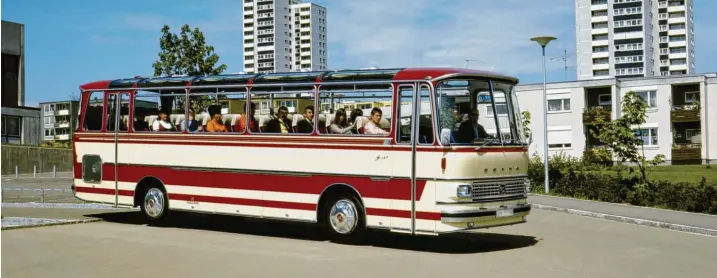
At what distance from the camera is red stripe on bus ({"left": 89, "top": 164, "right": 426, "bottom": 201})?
504 inches

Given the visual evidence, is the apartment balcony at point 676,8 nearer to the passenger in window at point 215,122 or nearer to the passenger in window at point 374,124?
the passenger in window at point 215,122

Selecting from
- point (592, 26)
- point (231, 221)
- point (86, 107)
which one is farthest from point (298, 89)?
point (592, 26)

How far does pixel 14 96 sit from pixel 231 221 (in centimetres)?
7054

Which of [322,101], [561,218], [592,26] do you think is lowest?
[561,218]

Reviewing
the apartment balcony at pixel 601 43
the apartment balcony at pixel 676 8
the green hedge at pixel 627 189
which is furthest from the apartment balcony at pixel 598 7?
the green hedge at pixel 627 189

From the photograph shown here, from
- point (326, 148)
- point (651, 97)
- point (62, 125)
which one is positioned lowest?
point (326, 148)

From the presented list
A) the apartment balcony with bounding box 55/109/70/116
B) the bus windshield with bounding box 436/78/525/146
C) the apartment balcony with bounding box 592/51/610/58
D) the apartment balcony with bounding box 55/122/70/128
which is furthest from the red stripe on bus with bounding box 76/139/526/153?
the apartment balcony with bounding box 55/122/70/128

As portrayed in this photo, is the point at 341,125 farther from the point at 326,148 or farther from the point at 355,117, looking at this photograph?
the point at 326,148

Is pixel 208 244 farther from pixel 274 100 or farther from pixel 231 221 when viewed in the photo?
pixel 231 221

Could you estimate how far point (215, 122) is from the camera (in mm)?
15461

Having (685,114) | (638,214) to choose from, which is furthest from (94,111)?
(685,114)

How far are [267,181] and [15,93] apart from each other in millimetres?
73565

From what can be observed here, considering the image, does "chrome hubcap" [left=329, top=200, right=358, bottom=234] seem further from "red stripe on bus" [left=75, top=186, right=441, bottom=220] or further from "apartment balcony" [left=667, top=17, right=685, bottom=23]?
"apartment balcony" [left=667, top=17, right=685, bottom=23]

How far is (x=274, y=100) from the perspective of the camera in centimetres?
1467
